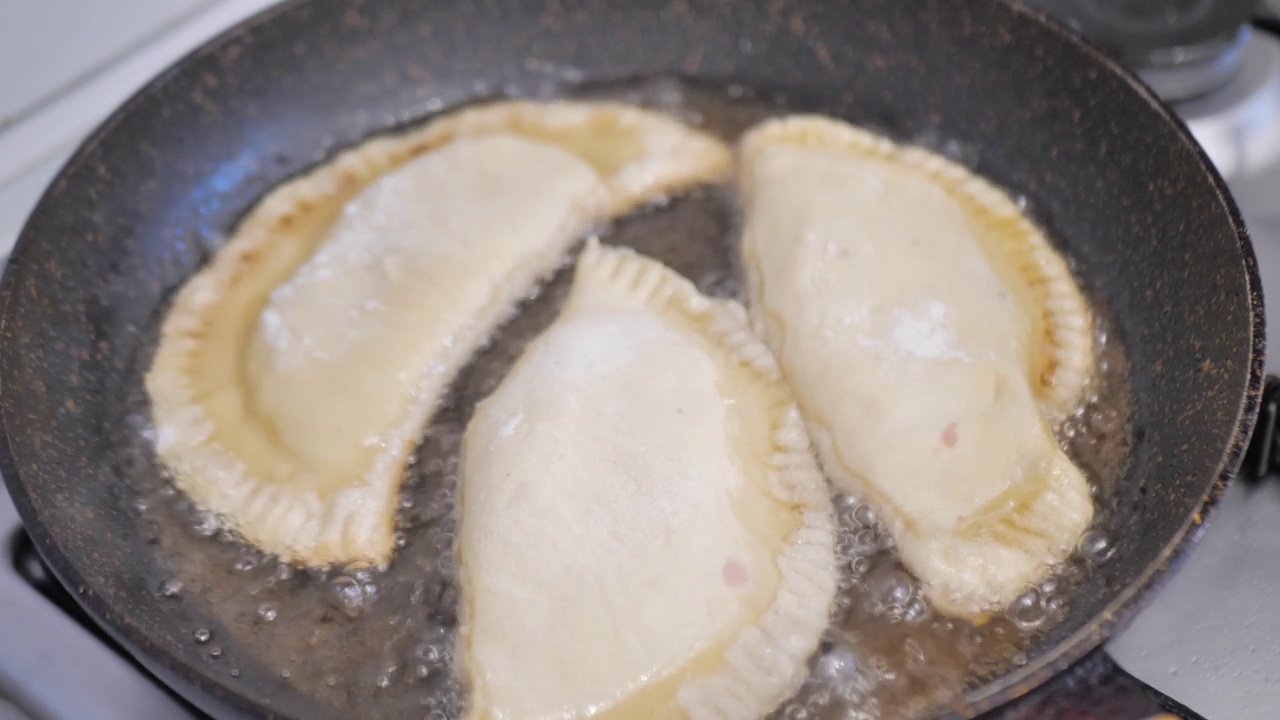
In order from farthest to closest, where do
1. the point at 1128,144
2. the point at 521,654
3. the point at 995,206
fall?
the point at 995,206 < the point at 1128,144 < the point at 521,654

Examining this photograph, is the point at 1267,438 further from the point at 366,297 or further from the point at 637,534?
the point at 366,297

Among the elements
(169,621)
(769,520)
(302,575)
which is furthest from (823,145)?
(169,621)

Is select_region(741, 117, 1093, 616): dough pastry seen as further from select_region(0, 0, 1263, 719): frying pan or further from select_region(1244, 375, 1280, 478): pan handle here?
select_region(1244, 375, 1280, 478): pan handle

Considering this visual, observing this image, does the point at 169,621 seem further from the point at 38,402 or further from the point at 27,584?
the point at 38,402

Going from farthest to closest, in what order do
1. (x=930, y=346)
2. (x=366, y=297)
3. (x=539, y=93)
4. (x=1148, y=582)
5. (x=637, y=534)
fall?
1. (x=539, y=93)
2. (x=366, y=297)
3. (x=930, y=346)
4. (x=637, y=534)
5. (x=1148, y=582)

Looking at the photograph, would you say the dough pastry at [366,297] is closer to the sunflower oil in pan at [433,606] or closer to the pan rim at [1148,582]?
the sunflower oil in pan at [433,606]

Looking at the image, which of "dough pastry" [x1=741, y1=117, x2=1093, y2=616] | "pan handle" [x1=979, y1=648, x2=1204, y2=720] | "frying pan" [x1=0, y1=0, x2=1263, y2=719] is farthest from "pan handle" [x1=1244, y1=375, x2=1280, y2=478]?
"pan handle" [x1=979, y1=648, x2=1204, y2=720]

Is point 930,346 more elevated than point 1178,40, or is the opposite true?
point 1178,40

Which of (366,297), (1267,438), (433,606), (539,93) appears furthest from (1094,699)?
(539,93)
